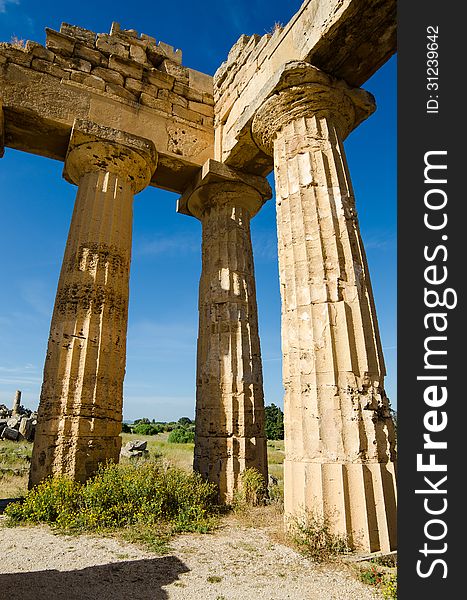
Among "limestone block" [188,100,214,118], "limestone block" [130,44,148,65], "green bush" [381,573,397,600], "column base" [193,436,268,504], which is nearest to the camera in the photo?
"green bush" [381,573,397,600]

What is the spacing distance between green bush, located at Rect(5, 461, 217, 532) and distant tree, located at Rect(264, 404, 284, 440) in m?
22.1

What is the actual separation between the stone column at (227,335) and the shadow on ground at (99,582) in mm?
3233

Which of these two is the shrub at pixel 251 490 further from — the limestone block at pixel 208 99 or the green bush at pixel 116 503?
the limestone block at pixel 208 99

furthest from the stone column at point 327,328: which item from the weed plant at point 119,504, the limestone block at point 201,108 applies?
the limestone block at point 201,108

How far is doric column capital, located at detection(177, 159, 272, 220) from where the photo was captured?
929 centimetres

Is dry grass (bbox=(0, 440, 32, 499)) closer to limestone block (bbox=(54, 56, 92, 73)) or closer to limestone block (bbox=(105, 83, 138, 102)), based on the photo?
limestone block (bbox=(105, 83, 138, 102))

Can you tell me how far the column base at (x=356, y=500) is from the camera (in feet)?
14.8

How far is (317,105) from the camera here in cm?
676

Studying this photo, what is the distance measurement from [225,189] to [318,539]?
289 inches

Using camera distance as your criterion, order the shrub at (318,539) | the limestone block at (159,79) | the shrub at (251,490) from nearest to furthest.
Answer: the shrub at (318,539) → the shrub at (251,490) → the limestone block at (159,79)

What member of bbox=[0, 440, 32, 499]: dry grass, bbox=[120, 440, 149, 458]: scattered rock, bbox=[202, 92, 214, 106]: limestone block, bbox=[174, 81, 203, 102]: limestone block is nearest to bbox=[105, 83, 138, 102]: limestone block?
bbox=[174, 81, 203, 102]: limestone block

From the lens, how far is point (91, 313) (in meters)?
7.46

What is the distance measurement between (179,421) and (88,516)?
53.6 m

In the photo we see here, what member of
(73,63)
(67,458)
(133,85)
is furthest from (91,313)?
(73,63)
